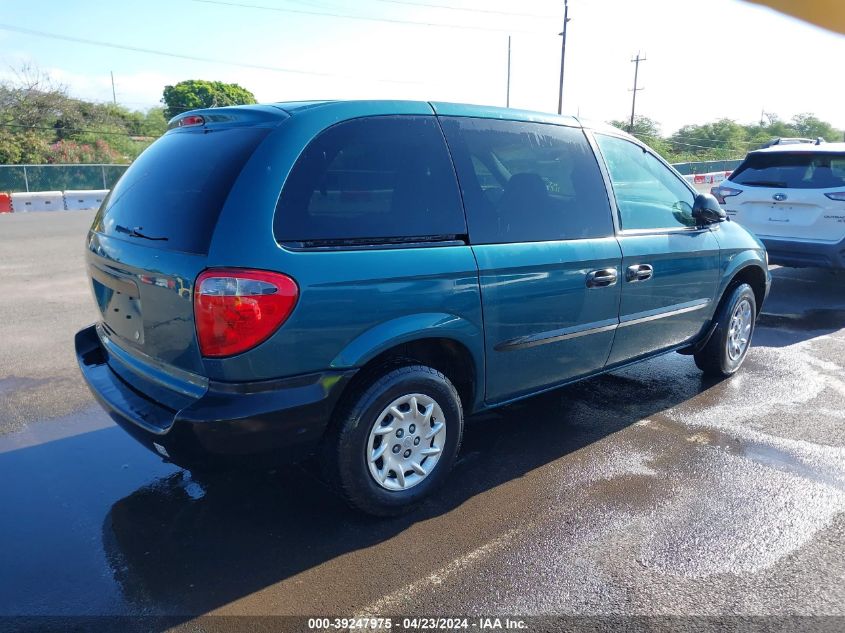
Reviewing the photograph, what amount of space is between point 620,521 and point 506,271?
132 cm

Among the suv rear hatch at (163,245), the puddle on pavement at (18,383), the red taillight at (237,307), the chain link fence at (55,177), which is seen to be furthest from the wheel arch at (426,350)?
the chain link fence at (55,177)

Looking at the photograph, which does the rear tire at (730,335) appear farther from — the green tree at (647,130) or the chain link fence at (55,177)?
the green tree at (647,130)

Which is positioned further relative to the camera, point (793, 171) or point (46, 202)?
point (46, 202)

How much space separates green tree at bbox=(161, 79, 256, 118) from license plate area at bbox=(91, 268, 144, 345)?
67256 millimetres

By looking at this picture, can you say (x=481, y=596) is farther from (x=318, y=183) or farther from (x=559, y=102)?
(x=559, y=102)

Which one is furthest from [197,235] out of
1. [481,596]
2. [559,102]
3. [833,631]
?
[559,102]

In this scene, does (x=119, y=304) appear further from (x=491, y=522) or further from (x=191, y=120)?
(x=491, y=522)

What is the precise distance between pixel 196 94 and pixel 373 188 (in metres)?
71.5

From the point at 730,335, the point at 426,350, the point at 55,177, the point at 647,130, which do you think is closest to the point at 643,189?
the point at 730,335

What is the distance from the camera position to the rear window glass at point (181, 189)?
2631 millimetres

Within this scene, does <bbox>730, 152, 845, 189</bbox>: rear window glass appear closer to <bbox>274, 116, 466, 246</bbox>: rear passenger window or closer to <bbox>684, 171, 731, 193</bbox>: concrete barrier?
<bbox>274, 116, 466, 246</bbox>: rear passenger window

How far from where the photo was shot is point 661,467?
364 centimetres

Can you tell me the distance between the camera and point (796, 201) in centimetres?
740

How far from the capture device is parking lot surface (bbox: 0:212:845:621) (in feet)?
8.36
